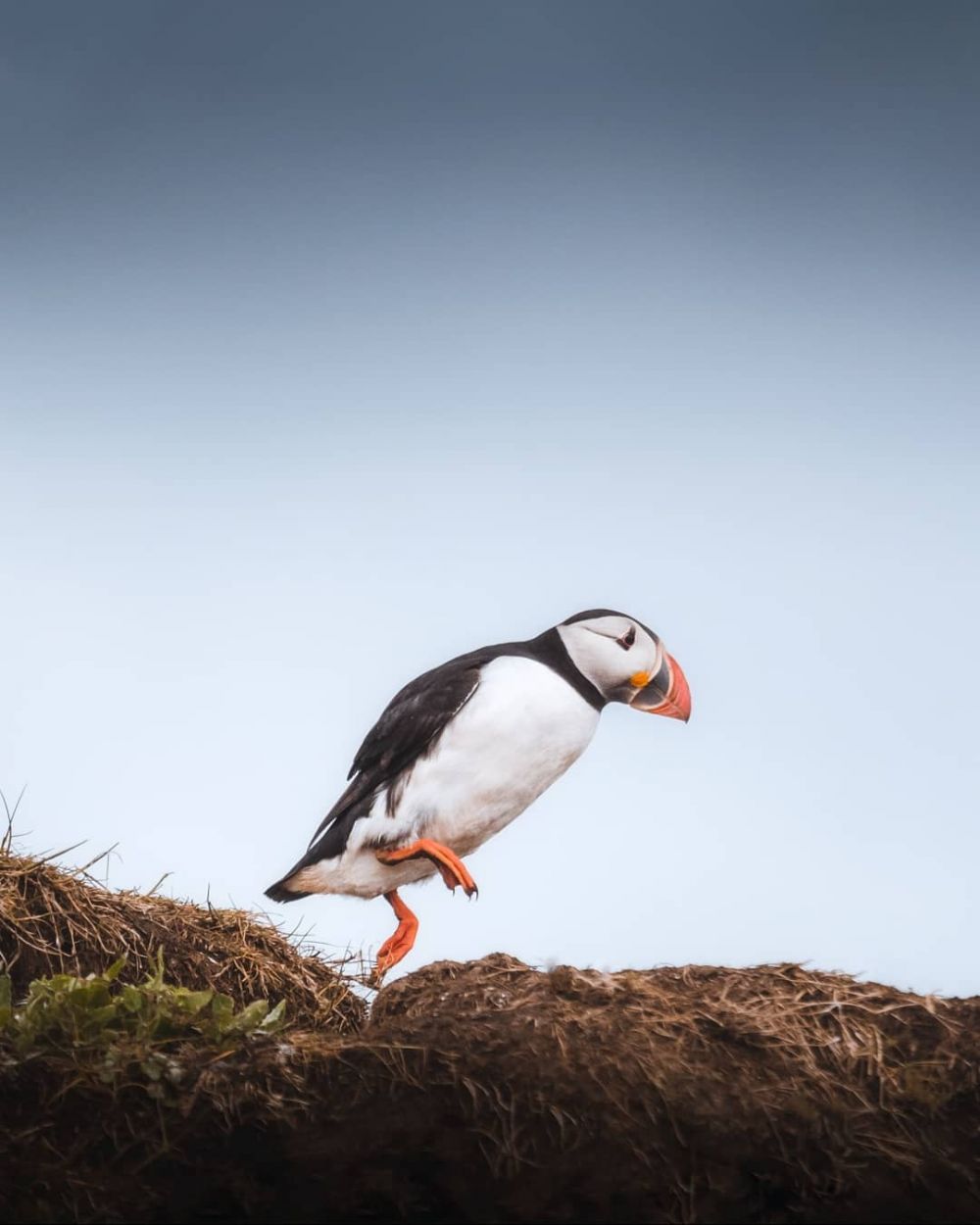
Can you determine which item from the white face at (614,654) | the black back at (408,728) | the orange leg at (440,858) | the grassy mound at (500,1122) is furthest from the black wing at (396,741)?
the grassy mound at (500,1122)

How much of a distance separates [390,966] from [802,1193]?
1673 mm

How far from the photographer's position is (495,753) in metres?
3.71

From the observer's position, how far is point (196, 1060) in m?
2.38

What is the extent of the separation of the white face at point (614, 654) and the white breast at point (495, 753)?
9cm

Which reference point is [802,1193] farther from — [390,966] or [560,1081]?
[390,966]

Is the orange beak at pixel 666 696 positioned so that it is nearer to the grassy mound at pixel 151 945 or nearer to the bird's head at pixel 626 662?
the bird's head at pixel 626 662

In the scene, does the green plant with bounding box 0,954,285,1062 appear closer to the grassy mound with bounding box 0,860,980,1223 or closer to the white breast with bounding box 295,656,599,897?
the grassy mound with bounding box 0,860,980,1223

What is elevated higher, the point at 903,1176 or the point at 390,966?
the point at 390,966

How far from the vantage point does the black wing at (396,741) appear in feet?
12.4

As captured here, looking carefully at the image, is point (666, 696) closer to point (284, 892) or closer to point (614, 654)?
point (614, 654)

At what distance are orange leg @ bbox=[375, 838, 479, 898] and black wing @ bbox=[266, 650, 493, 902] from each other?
0.14 meters

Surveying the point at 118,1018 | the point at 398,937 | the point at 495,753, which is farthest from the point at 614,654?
the point at 118,1018

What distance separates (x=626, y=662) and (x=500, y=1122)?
1.74 meters

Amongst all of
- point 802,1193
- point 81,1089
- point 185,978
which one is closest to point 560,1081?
point 802,1193
